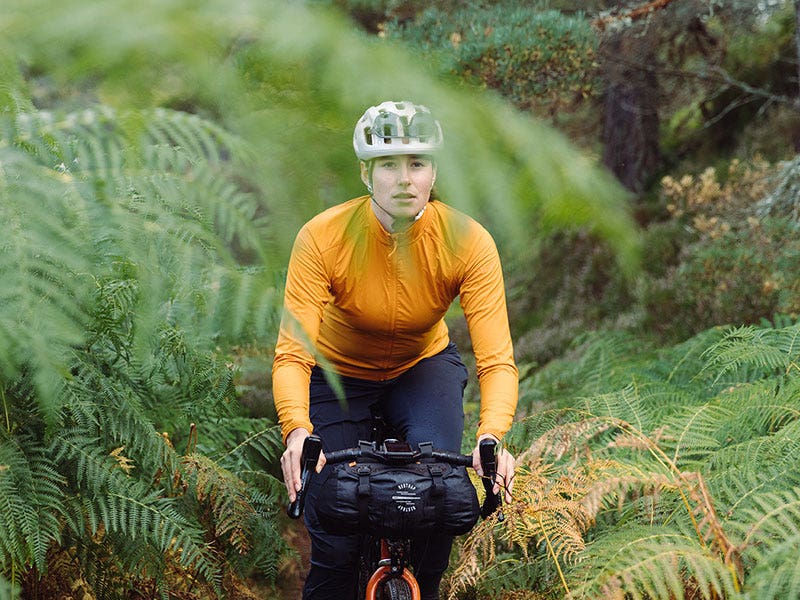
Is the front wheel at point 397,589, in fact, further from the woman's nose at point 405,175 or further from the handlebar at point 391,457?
the woman's nose at point 405,175

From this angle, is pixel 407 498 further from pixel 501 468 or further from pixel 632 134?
pixel 632 134

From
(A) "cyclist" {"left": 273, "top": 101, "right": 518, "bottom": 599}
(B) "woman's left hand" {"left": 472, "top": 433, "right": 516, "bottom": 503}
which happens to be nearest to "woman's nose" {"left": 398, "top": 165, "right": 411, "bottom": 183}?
(A) "cyclist" {"left": 273, "top": 101, "right": 518, "bottom": 599}

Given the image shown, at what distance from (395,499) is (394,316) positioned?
0.80 m

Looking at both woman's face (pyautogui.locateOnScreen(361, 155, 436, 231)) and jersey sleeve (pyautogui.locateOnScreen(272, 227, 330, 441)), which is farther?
jersey sleeve (pyautogui.locateOnScreen(272, 227, 330, 441))

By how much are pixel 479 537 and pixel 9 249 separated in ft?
6.45

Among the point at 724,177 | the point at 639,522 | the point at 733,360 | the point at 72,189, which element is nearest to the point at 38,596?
the point at 639,522

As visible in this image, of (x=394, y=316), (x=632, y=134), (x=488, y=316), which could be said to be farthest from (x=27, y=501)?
(x=632, y=134)

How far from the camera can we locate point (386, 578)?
9.79ft

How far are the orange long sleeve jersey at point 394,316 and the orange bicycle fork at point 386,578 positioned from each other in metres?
0.60

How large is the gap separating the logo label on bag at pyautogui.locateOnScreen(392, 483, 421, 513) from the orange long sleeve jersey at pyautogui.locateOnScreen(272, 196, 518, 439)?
1.25ft

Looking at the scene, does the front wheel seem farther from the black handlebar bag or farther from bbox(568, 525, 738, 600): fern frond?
bbox(568, 525, 738, 600): fern frond

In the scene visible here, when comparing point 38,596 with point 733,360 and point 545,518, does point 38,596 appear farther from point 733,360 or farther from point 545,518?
point 733,360

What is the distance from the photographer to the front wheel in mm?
2930

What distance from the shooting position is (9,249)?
1.16 meters
